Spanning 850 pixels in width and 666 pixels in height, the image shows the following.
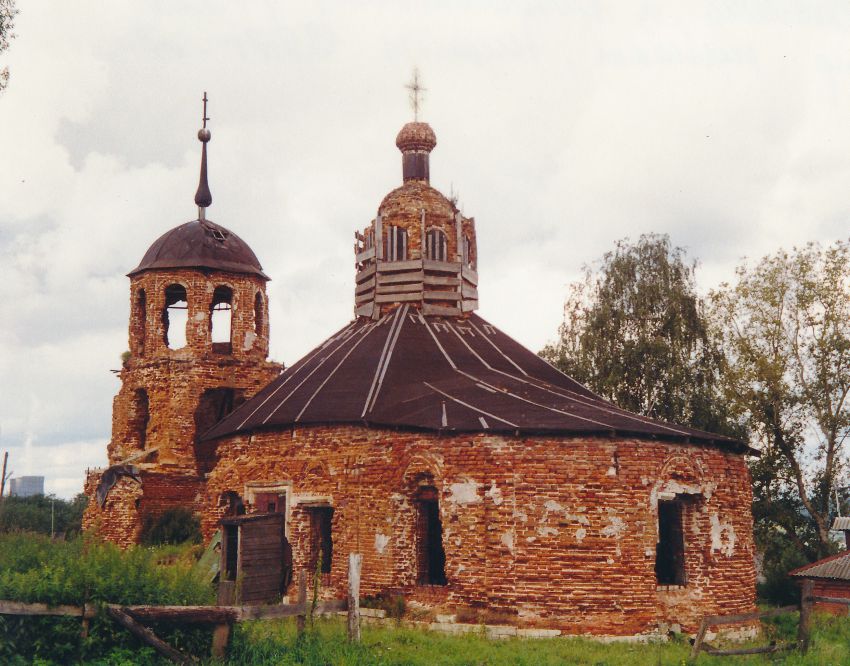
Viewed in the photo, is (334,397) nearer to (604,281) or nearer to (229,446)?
(229,446)

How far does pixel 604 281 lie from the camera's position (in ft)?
94.8

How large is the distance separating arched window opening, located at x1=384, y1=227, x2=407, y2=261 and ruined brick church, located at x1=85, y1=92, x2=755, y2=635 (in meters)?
0.05

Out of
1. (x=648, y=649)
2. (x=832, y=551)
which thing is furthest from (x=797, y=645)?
(x=832, y=551)

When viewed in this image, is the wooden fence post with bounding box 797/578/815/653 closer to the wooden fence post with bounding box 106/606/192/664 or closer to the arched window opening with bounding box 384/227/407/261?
the wooden fence post with bounding box 106/606/192/664

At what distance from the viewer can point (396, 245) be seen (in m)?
24.0

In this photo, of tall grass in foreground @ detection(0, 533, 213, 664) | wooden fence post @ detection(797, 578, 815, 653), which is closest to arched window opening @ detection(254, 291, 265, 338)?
tall grass in foreground @ detection(0, 533, 213, 664)

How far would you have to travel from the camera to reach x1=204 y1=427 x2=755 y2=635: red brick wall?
1504 centimetres

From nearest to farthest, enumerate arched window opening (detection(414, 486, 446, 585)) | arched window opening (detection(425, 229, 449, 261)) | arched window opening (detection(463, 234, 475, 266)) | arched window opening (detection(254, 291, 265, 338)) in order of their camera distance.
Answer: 1. arched window opening (detection(414, 486, 446, 585))
2. arched window opening (detection(425, 229, 449, 261))
3. arched window opening (detection(463, 234, 475, 266))
4. arched window opening (detection(254, 291, 265, 338))

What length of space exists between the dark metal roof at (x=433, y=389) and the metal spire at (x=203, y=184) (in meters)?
6.26

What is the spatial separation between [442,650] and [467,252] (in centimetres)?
1323

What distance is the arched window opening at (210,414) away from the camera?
24.0m

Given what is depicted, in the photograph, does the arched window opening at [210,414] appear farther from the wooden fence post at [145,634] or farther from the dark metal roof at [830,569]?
the dark metal roof at [830,569]

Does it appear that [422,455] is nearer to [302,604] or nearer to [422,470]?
[422,470]

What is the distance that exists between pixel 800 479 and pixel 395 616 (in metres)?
16.1
